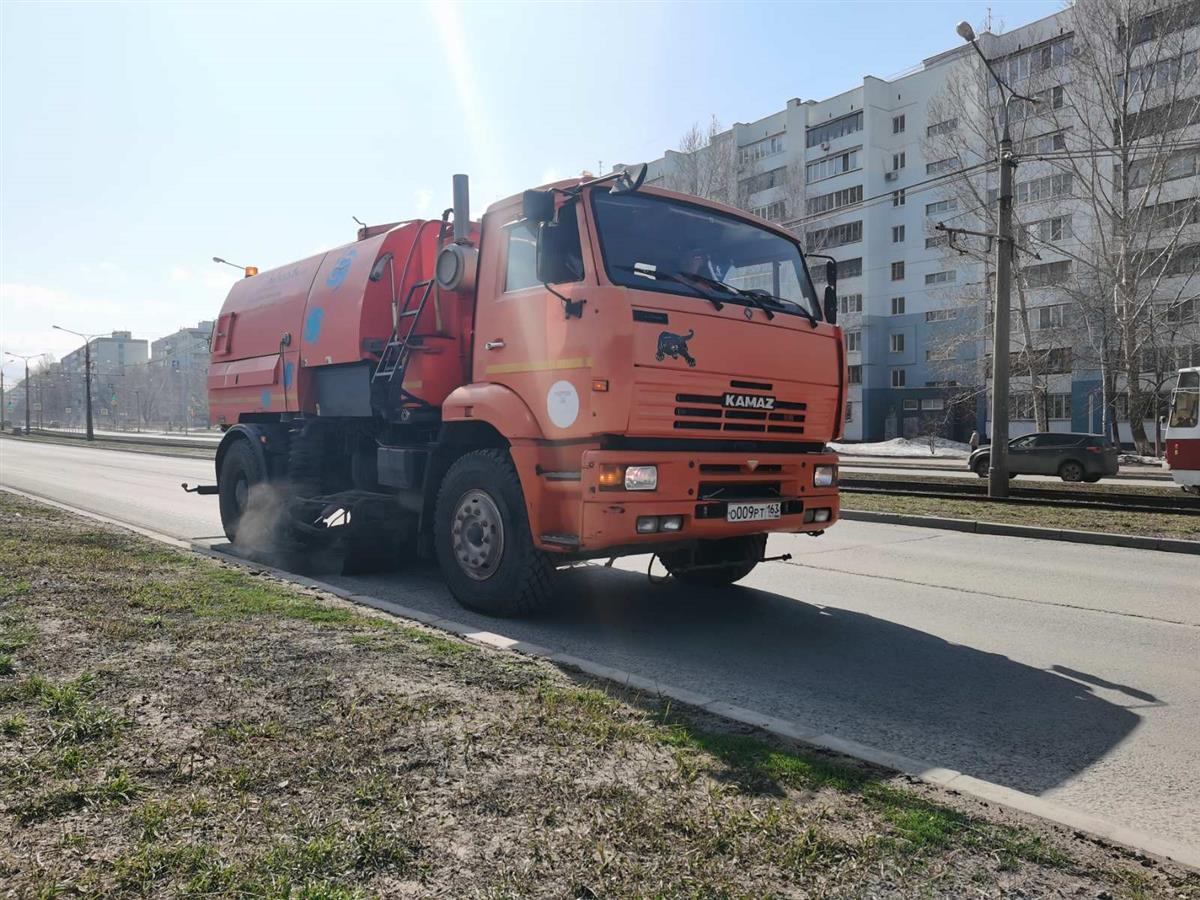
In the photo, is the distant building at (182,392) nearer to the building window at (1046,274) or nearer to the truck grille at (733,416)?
the building window at (1046,274)

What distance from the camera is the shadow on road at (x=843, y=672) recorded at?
392 cm

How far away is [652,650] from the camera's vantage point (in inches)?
219

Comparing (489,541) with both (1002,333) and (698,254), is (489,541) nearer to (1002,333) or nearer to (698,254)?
(698,254)

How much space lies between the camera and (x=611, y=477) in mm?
5348

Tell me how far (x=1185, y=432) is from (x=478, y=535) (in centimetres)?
1717

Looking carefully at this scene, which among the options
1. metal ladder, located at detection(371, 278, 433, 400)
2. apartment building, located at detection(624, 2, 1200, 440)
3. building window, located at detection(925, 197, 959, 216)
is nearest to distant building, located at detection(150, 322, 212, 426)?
apartment building, located at detection(624, 2, 1200, 440)

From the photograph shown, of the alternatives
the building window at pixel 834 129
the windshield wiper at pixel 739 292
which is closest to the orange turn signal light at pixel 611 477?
the windshield wiper at pixel 739 292

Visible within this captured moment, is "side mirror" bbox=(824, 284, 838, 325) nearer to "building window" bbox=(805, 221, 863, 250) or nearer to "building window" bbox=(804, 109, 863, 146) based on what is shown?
"building window" bbox=(805, 221, 863, 250)

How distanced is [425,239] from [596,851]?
6.32 metres

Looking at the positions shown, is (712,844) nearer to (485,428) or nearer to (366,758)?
(366,758)

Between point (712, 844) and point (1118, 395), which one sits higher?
point (1118, 395)

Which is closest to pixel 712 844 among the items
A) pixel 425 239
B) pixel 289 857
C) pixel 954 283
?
pixel 289 857

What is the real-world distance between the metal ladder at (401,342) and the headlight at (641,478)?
2.76 meters

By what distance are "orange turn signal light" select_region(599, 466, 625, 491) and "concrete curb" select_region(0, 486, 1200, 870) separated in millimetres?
1048
